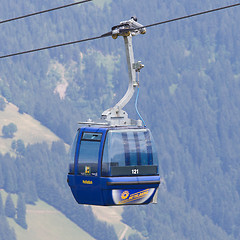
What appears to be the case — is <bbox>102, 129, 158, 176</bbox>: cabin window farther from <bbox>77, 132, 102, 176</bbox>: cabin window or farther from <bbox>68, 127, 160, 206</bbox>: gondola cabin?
<bbox>77, 132, 102, 176</bbox>: cabin window

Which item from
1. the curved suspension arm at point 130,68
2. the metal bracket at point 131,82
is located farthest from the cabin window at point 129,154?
the curved suspension arm at point 130,68

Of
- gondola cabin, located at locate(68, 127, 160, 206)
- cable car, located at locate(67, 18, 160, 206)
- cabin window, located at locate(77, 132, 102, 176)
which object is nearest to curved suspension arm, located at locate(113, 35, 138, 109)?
cable car, located at locate(67, 18, 160, 206)

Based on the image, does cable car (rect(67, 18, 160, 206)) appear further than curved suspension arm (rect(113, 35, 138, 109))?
No

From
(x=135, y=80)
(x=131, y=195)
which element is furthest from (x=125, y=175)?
(x=135, y=80)

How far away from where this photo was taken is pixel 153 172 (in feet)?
125

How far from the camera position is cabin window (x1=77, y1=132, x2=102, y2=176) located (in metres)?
37.8

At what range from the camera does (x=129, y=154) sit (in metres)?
38.0

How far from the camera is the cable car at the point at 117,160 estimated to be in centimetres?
3747

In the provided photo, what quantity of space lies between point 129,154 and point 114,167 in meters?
0.88

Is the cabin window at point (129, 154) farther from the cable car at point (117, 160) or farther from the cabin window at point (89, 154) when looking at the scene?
the cabin window at point (89, 154)

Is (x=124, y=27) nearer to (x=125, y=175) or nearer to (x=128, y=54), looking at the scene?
(x=128, y=54)

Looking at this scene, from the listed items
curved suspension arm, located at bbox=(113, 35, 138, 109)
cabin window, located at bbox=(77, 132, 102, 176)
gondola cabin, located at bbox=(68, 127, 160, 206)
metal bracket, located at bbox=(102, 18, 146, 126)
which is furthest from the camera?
metal bracket, located at bbox=(102, 18, 146, 126)

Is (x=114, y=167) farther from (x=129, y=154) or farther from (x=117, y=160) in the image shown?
(x=129, y=154)

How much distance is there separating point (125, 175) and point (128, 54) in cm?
441
